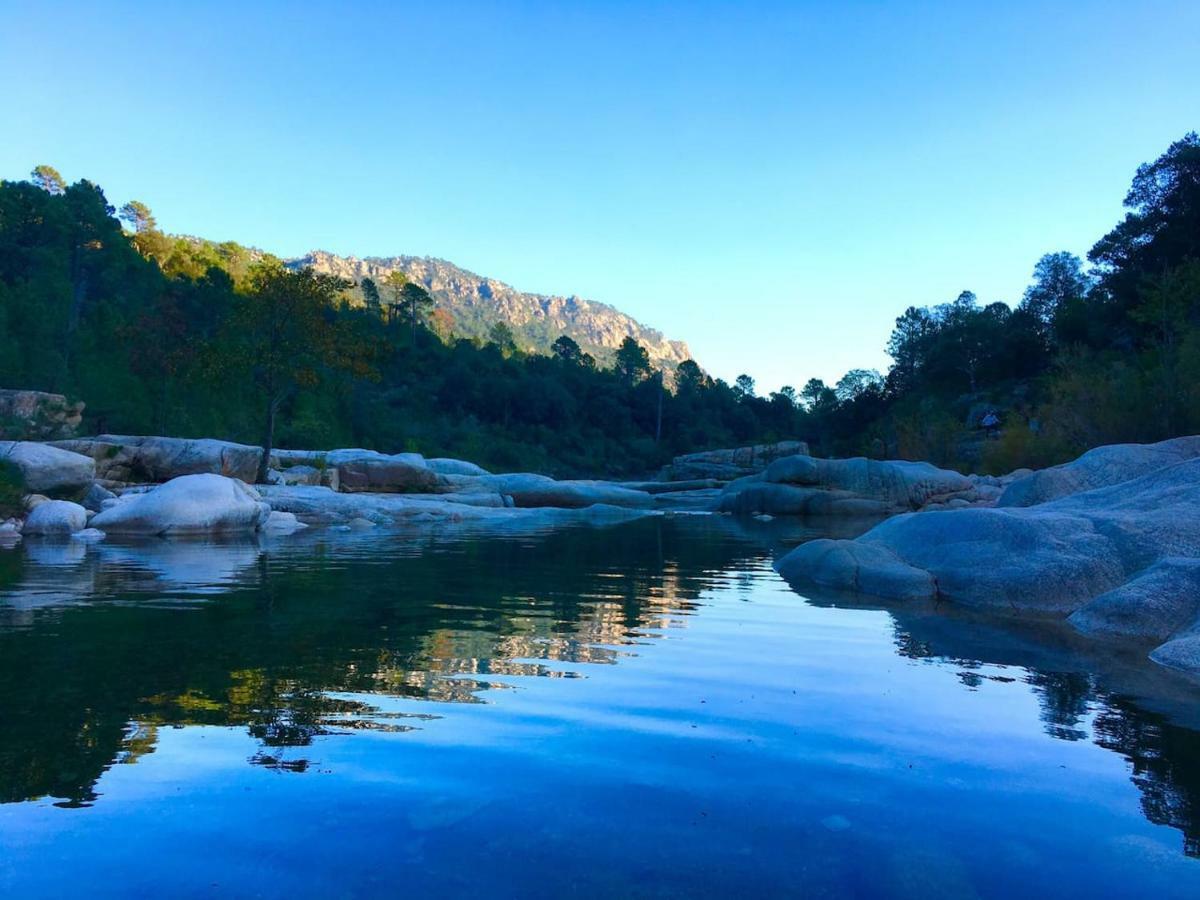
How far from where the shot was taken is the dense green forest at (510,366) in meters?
34.7

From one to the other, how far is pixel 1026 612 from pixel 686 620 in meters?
4.44

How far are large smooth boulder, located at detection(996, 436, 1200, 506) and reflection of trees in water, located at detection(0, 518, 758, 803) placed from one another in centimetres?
687

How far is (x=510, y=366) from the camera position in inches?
3917

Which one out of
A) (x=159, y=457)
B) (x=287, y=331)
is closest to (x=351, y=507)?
(x=159, y=457)

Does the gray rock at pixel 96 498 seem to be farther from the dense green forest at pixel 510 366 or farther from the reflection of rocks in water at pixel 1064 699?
the reflection of rocks in water at pixel 1064 699

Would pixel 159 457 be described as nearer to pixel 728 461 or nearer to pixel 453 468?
pixel 453 468

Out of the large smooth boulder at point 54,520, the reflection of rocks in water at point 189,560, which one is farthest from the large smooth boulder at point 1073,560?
the large smooth boulder at point 54,520

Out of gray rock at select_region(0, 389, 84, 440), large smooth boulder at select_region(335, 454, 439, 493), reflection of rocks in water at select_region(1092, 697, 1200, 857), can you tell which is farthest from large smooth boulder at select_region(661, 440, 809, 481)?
reflection of rocks in water at select_region(1092, 697, 1200, 857)

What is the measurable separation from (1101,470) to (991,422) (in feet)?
163

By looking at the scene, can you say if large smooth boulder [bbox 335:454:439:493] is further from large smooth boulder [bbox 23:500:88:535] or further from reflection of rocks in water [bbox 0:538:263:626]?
reflection of rocks in water [bbox 0:538:263:626]

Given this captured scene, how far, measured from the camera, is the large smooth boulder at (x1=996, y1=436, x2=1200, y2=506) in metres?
15.2

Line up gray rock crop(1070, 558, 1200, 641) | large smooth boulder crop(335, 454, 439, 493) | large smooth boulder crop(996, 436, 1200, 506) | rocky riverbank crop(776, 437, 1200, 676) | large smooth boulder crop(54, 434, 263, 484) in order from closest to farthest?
1. gray rock crop(1070, 558, 1200, 641)
2. rocky riverbank crop(776, 437, 1200, 676)
3. large smooth boulder crop(996, 436, 1200, 506)
4. large smooth boulder crop(54, 434, 263, 484)
5. large smooth boulder crop(335, 454, 439, 493)

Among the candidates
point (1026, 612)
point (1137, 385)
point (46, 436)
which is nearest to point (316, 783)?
Answer: point (1026, 612)

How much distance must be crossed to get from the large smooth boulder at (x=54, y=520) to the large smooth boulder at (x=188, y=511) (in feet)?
2.40
